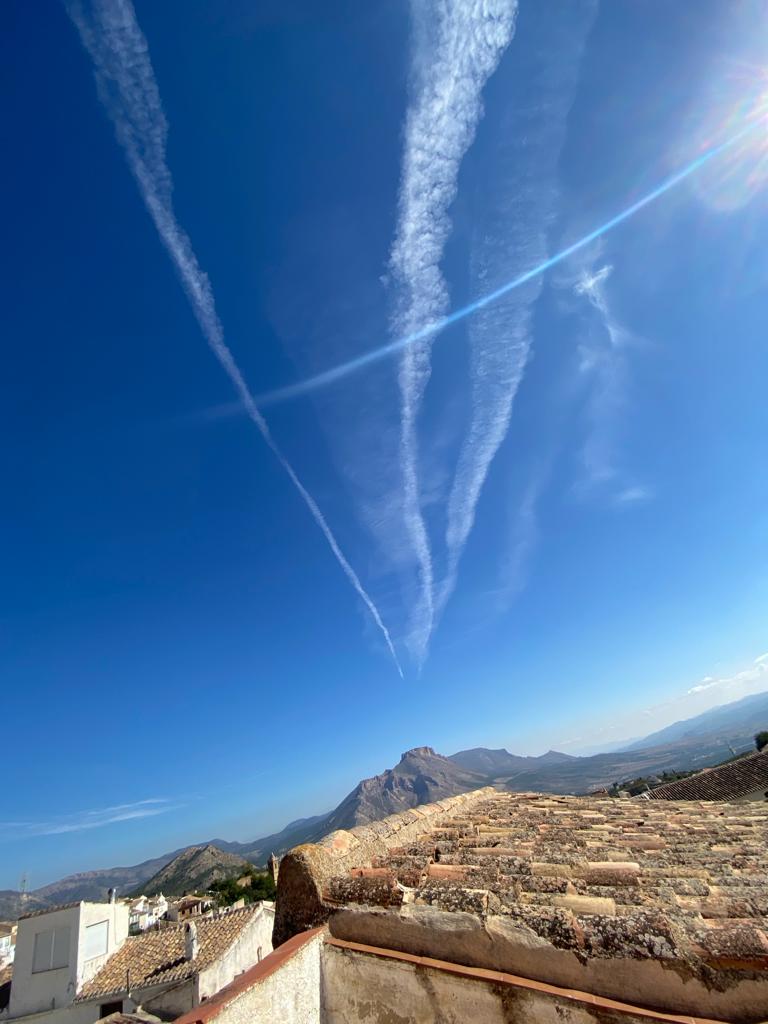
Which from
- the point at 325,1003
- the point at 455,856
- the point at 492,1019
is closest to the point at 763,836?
the point at 455,856

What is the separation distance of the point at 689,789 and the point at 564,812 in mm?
28458

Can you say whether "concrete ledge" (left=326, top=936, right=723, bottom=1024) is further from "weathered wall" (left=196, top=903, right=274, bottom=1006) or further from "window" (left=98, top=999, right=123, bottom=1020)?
"window" (left=98, top=999, right=123, bottom=1020)

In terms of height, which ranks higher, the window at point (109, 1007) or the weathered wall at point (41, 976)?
the weathered wall at point (41, 976)

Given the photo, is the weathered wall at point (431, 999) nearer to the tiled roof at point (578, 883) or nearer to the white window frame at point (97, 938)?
the tiled roof at point (578, 883)

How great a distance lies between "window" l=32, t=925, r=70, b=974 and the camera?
24.3m

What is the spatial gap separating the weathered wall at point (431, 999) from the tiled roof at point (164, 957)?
24.7 meters

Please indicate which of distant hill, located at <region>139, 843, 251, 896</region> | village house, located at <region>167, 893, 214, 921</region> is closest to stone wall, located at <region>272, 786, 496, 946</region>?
village house, located at <region>167, 893, 214, 921</region>

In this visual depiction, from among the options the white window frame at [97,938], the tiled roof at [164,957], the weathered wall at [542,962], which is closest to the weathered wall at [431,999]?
the weathered wall at [542,962]

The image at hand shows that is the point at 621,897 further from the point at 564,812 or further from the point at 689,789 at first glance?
the point at 689,789

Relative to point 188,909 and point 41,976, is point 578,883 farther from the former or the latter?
point 188,909

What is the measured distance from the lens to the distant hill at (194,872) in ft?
342

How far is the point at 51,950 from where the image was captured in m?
24.6

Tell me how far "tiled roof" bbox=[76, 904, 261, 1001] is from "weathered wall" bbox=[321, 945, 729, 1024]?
24.7 metres

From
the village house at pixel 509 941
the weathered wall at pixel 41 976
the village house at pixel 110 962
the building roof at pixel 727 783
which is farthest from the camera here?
the building roof at pixel 727 783
